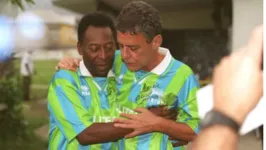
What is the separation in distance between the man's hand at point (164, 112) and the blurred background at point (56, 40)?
0.58m

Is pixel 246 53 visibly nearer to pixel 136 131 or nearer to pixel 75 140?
pixel 136 131

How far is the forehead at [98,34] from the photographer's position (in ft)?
4.69

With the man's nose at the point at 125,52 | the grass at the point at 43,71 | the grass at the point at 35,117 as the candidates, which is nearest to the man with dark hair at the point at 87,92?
the man's nose at the point at 125,52

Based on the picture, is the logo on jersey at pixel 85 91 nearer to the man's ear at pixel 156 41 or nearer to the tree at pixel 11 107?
the man's ear at pixel 156 41

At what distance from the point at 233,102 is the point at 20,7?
2.67 m

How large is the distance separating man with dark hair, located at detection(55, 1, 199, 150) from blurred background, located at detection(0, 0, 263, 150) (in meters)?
0.54

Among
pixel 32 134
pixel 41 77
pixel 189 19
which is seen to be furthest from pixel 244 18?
pixel 32 134

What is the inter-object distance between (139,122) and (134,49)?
23cm

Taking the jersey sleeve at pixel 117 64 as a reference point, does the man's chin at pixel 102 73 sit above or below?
below

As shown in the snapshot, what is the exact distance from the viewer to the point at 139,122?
1.36 meters

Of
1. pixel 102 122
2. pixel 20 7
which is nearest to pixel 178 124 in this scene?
pixel 102 122

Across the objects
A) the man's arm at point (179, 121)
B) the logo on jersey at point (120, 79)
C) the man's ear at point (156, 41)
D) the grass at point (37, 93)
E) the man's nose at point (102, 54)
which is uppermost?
the man's ear at point (156, 41)

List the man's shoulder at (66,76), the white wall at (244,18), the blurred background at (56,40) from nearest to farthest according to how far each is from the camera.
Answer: the man's shoulder at (66,76) → the white wall at (244,18) → the blurred background at (56,40)

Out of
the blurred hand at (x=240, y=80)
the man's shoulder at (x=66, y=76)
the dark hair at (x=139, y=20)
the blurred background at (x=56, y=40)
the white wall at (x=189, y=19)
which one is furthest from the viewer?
the white wall at (x=189, y=19)
